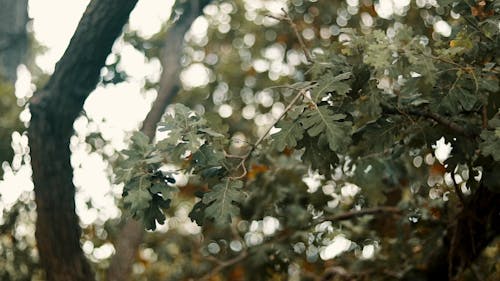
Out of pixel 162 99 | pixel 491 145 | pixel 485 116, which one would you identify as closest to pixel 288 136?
pixel 491 145

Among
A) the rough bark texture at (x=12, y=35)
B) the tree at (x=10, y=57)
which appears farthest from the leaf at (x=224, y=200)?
the rough bark texture at (x=12, y=35)

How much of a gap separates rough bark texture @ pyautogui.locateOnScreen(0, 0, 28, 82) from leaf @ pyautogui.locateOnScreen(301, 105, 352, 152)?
3.45 metres

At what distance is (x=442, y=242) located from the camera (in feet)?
14.6

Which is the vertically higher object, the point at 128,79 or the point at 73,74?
the point at 73,74

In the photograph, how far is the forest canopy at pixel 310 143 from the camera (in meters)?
2.73

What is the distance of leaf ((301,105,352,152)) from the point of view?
252 centimetres

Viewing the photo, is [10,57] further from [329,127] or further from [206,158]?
[329,127]

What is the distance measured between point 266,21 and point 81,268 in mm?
4211

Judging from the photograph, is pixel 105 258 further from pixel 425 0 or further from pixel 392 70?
pixel 392 70

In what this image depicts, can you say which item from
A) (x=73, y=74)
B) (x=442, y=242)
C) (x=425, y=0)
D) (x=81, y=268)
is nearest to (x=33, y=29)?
(x=73, y=74)

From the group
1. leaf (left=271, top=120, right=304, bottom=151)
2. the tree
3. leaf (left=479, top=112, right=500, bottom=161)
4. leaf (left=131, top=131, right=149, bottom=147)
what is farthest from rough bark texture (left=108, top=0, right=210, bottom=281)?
leaf (left=479, top=112, right=500, bottom=161)

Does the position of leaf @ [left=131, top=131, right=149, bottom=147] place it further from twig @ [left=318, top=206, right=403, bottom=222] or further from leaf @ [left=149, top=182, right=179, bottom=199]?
twig @ [left=318, top=206, right=403, bottom=222]

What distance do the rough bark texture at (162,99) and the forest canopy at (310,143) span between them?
13mm

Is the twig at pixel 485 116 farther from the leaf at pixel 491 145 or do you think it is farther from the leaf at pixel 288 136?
the leaf at pixel 288 136
